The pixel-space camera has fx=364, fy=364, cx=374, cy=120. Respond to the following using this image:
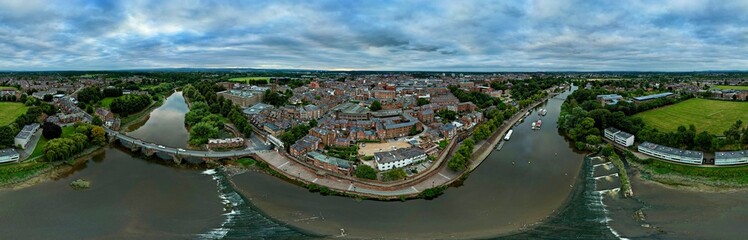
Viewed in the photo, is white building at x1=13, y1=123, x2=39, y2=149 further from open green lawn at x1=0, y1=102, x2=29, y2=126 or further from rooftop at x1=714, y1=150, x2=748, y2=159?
rooftop at x1=714, y1=150, x2=748, y2=159

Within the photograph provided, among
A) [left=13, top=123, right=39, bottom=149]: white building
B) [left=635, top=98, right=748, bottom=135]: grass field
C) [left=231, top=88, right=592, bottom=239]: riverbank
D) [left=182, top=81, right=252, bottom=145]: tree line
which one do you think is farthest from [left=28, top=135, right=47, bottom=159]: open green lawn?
[left=635, top=98, right=748, bottom=135]: grass field

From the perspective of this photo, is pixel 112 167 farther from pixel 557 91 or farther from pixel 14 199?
pixel 557 91

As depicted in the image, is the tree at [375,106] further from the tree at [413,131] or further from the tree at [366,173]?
the tree at [366,173]

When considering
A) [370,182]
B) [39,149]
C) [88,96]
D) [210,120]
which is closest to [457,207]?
[370,182]

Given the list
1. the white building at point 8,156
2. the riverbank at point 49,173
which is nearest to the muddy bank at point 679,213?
the riverbank at point 49,173

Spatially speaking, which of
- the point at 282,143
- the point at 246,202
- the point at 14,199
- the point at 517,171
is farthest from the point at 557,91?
the point at 14,199

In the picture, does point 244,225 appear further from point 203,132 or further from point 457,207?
point 203,132
